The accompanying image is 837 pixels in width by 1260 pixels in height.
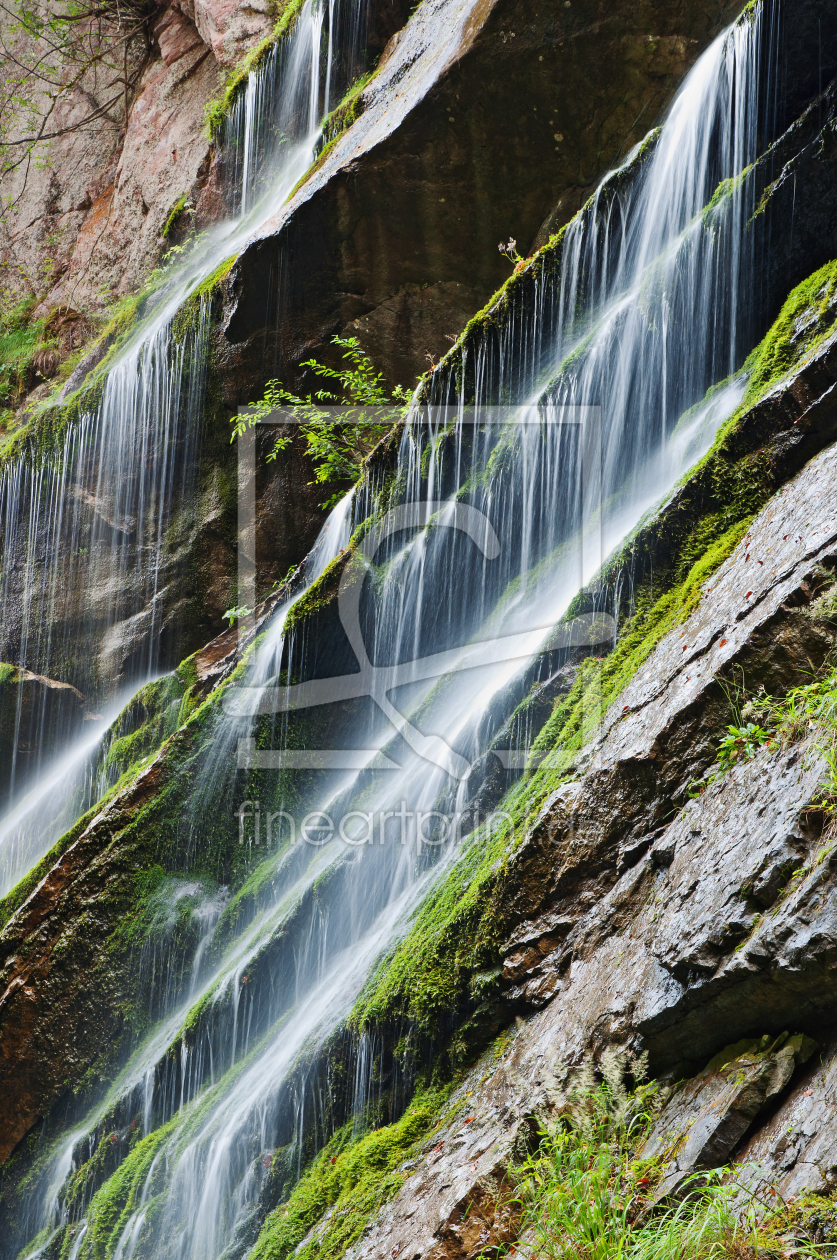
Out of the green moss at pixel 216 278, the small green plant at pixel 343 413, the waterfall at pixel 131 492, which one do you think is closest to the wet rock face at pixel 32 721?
the waterfall at pixel 131 492

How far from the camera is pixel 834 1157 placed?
2217mm

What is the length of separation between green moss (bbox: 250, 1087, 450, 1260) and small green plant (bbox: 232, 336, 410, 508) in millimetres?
6605

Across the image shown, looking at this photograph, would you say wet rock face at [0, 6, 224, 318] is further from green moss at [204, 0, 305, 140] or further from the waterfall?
the waterfall

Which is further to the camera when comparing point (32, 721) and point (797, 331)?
point (32, 721)

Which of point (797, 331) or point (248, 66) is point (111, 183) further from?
point (797, 331)

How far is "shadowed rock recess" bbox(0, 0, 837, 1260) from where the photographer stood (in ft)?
10.2

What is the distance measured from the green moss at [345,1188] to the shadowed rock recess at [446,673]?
0.02m

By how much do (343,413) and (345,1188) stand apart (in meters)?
7.66

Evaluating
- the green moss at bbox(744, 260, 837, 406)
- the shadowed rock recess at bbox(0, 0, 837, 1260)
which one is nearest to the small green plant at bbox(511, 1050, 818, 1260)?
the shadowed rock recess at bbox(0, 0, 837, 1260)

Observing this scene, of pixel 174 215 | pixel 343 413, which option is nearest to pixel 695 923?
pixel 343 413

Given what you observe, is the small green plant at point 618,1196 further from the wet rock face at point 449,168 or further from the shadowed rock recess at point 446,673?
the wet rock face at point 449,168

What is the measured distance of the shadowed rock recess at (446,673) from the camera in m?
3.10

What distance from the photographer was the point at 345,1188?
3824mm

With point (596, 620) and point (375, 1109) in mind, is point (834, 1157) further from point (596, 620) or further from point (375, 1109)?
point (596, 620)
